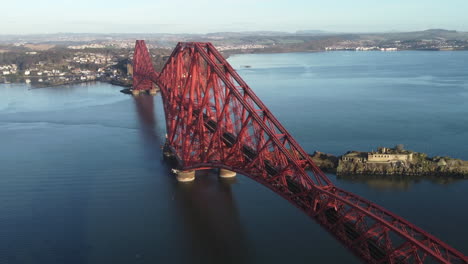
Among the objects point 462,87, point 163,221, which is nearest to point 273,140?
point 163,221

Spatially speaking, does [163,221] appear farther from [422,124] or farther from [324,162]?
[422,124]

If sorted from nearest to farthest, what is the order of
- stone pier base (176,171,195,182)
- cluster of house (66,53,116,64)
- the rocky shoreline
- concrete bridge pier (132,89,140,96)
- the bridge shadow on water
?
the bridge shadow on water → stone pier base (176,171,195,182) → the rocky shoreline → concrete bridge pier (132,89,140,96) → cluster of house (66,53,116,64)

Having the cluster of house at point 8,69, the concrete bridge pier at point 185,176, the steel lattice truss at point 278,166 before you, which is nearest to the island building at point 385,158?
the steel lattice truss at point 278,166

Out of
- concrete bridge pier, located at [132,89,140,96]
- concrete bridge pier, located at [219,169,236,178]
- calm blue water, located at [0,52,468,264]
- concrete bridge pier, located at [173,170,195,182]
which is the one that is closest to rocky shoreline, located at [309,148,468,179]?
calm blue water, located at [0,52,468,264]

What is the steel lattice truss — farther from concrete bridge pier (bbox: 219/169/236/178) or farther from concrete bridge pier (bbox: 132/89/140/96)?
concrete bridge pier (bbox: 132/89/140/96)

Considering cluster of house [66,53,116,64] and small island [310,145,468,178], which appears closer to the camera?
small island [310,145,468,178]

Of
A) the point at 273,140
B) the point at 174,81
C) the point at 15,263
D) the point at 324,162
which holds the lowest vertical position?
the point at 15,263

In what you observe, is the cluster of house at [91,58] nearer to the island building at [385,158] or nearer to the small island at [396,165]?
the small island at [396,165]

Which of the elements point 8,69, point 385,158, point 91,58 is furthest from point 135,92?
point 91,58
